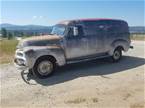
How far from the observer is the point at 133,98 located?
6711 mm

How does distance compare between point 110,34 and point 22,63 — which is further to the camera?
point 110,34

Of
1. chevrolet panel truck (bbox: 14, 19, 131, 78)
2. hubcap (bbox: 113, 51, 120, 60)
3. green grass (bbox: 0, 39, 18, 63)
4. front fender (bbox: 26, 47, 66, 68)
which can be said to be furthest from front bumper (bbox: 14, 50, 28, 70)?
hubcap (bbox: 113, 51, 120, 60)

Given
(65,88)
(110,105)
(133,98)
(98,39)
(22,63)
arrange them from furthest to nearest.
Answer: (98,39), (22,63), (65,88), (133,98), (110,105)

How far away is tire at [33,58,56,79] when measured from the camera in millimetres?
9022

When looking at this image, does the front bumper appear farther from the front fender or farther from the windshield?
the windshield

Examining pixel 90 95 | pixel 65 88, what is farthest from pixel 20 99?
pixel 90 95

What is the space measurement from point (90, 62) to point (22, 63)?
388 centimetres

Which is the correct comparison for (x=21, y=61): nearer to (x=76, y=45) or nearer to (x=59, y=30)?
(x=59, y=30)

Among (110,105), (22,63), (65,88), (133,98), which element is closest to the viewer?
(110,105)

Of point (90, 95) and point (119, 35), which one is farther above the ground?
point (119, 35)

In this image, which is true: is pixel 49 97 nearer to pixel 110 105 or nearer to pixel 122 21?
pixel 110 105

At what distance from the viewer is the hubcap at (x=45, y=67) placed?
9.07 m

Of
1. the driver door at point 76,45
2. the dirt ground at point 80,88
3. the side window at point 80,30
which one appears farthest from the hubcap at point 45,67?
the side window at point 80,30

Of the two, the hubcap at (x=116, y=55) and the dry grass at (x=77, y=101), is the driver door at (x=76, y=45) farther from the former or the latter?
the dry grass at (x=77, y=101)
